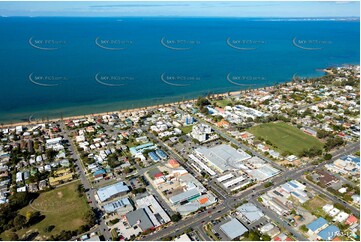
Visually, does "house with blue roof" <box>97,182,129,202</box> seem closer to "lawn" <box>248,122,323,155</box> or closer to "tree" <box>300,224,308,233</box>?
"tree" <box>300,224,308,233</box>

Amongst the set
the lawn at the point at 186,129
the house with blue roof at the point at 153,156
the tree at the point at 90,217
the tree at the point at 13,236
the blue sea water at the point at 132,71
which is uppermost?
the blue sea water at the point at 132,71

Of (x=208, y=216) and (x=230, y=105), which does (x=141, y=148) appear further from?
(x=230, y=105)

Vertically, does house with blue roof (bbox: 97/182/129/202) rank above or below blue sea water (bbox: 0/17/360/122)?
below

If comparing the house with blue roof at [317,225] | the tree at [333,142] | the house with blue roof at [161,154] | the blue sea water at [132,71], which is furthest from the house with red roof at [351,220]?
the blue sea water at [132,71]

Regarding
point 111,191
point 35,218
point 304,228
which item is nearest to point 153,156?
point 111,191

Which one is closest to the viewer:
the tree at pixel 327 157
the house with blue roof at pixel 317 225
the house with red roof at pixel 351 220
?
the house with blue roof at pixel 317 225

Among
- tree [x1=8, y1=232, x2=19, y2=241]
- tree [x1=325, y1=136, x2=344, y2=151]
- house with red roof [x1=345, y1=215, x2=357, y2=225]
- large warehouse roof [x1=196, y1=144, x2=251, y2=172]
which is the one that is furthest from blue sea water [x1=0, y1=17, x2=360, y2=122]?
house with red roof [x1=345, y1=215, x2=357, y2=225]

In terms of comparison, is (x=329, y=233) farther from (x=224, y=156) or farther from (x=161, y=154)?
(x=161, y=154)

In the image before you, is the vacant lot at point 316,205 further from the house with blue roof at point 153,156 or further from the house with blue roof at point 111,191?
the house with blue roof at point 111,191
